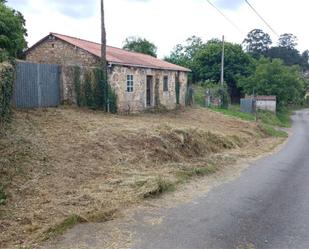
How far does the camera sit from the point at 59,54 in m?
21.0

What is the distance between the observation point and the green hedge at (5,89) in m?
12.0

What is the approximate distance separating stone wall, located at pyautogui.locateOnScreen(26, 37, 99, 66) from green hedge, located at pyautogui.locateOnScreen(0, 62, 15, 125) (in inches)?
280

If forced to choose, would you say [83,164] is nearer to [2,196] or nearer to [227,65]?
[2,196]

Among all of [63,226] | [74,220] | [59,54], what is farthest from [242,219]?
[59,54]

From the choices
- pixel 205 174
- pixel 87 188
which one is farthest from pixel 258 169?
pixel 87 188

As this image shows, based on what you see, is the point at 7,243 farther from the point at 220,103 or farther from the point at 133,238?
the point at 220,103

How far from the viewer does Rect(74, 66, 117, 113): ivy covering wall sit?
18500 mm

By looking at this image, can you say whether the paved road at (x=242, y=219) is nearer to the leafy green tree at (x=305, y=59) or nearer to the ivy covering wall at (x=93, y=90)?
the ivy covering wall at (x=93, y=90)

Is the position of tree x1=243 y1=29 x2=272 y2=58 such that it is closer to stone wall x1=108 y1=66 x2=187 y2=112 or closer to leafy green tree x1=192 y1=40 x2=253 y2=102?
leafy green tree x1=192 y1=40 x2=253 y2=102

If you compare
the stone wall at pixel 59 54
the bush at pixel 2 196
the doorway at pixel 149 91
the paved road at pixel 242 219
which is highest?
the stone wall at pixel 59 54

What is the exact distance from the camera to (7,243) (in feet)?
21.2

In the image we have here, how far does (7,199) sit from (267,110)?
32.9 m

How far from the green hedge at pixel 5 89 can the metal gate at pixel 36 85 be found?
1.69 metres

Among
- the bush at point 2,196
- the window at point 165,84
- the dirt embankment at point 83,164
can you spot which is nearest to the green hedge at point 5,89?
the dirt embankment at point 83,164
